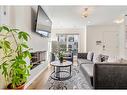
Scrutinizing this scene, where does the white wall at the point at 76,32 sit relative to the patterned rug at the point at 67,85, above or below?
above

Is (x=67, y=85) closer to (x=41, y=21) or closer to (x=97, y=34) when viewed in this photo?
(x=41, y=21)

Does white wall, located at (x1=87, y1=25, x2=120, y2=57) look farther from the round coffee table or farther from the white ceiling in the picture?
the round coffee table

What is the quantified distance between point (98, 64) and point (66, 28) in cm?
690

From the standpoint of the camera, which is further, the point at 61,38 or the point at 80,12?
the point at 61,38

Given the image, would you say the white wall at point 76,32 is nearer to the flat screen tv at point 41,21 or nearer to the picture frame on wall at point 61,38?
the picture frame on wall at point 61,38

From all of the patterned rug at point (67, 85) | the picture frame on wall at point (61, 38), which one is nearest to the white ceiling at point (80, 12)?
the patterned rug at point (67, 85)

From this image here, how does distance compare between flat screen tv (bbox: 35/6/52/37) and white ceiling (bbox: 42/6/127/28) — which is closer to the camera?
flat screen tv (bbox: 35/6/52/37)

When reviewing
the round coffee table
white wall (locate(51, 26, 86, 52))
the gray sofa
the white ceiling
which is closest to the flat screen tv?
the white ceiling

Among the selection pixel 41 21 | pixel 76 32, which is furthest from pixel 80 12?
pixel 76 32

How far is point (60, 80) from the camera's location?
375 centimetres

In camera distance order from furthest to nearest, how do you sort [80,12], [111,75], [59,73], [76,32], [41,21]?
[76,32] → [80,12] → [59,73] → [41,21] → [111,75]
